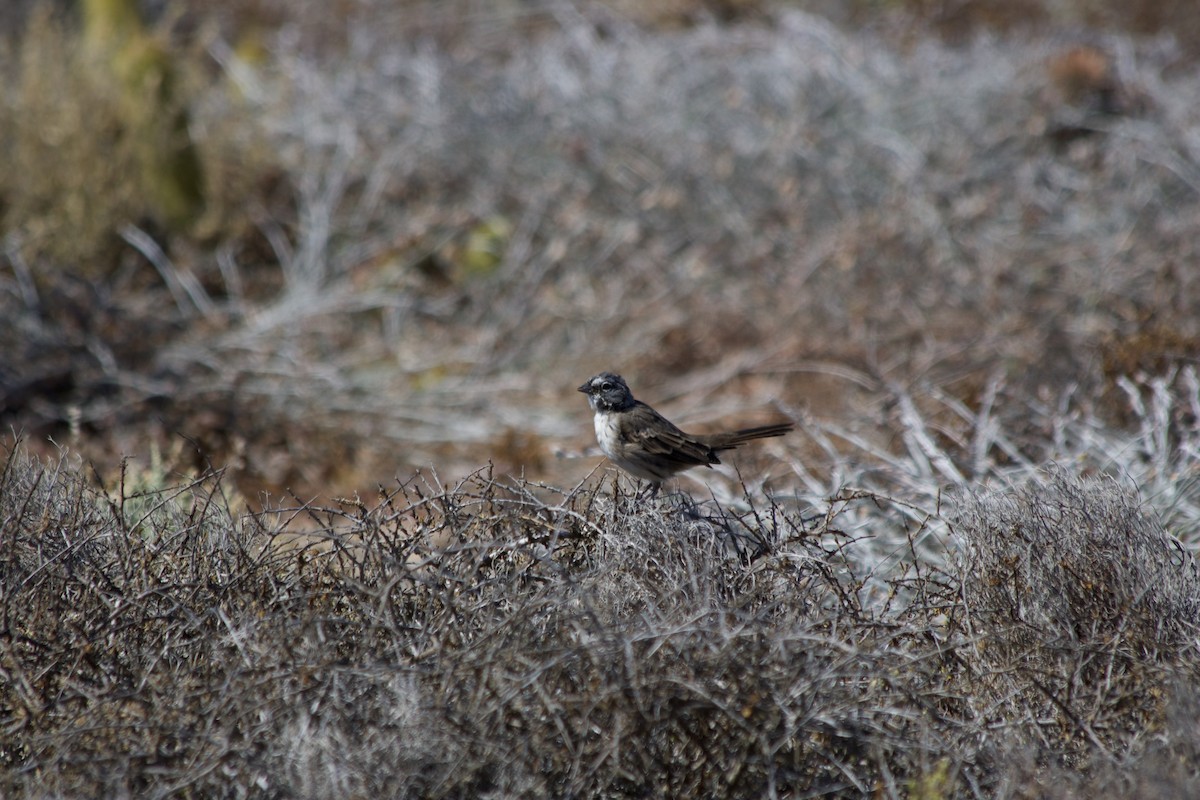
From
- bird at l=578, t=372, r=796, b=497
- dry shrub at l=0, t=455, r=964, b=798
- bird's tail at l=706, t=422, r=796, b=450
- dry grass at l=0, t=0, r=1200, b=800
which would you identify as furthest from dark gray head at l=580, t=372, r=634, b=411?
dry shrub at l=0, t=455, r=964, b=798

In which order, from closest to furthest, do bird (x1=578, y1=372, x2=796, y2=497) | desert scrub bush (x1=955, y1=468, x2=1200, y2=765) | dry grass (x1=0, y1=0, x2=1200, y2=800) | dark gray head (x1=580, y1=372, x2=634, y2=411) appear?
dry grass (x1=0, y1=0, x2=1200, y2=800) → desert scrub bush (x1=955, y1=468, x2=1200, y2=765) → bird (x1=578, y1=372, x2=796, y2=497) → dark gray head (x1=580, y1=372, x2=634, y2=411)

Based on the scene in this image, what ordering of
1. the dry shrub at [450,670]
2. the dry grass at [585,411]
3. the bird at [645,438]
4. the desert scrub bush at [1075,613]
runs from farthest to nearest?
the bird at [645,438], the desert scrub bush at [1075,613], the dry grass at [585,411], the dry shrub at [450,670]

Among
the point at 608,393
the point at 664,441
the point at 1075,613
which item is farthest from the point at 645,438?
the point at 1075,613

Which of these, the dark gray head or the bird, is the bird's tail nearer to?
the bird

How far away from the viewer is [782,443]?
6.32m

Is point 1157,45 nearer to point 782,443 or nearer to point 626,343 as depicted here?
point 626,343

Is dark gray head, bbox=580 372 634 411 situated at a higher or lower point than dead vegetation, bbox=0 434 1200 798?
higher

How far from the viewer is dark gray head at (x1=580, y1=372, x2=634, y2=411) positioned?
4.55 metres

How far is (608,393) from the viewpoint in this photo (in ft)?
15.0

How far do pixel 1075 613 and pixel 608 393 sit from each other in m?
1.82

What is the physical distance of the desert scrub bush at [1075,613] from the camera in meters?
3.31

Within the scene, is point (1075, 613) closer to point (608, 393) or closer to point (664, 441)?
point (664, 441)

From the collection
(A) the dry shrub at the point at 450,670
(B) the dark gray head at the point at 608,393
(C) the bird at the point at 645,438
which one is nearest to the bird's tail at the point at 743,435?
(C) the bird at the point at 645,438

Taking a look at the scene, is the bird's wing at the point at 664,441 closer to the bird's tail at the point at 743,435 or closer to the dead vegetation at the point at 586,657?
the bird's tail at the point at 743,435
